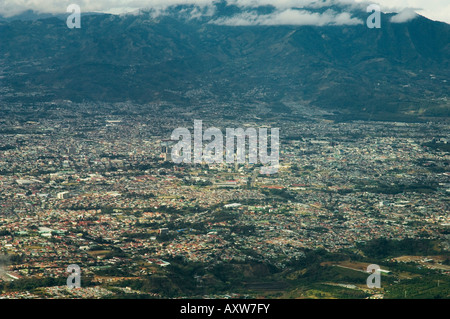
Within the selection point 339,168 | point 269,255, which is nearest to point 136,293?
point 269,255

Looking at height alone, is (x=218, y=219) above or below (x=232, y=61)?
below

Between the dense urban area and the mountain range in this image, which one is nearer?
A: the dense urban area

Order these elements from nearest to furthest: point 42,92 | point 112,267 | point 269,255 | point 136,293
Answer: point 136,293 → point 112,267 → point 269,255 → point 42,92

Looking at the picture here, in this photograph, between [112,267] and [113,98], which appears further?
[113,98]

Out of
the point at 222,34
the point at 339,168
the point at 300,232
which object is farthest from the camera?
the point at 222,34

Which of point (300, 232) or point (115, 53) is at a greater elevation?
point (115, 53)

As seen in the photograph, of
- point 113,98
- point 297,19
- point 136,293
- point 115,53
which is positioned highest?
point 297,19

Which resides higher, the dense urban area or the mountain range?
the mountain range

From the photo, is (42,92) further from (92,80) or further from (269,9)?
(269,9)

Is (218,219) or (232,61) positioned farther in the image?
(232,61)

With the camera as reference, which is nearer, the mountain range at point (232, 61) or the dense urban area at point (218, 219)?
the dense urban area at point (218, 219)

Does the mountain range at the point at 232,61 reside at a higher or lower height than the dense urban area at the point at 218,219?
higher
